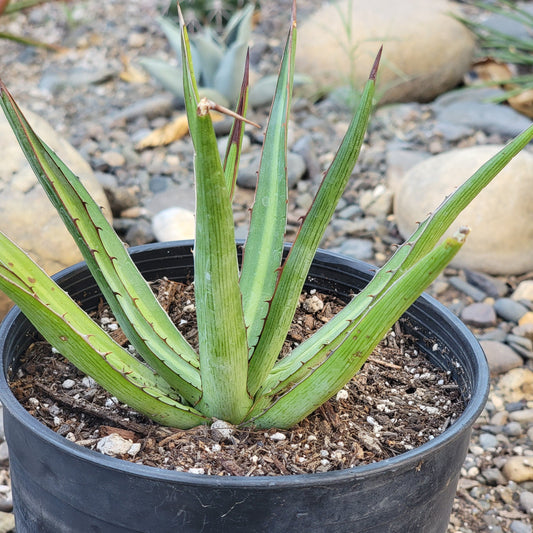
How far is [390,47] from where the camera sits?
3547mm

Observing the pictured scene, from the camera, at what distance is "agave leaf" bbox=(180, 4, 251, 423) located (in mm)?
794

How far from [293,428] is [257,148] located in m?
2.11

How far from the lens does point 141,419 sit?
1.13m

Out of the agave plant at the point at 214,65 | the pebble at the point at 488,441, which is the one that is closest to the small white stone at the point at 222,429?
the pebble at the point at 488,441

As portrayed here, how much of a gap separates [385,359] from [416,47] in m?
2.65

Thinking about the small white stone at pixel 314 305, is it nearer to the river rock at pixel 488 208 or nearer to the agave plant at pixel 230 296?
the agave plant at pixel 230 296

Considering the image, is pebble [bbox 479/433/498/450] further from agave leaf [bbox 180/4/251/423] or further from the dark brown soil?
agave leaf [bbox 180/4/251/423]

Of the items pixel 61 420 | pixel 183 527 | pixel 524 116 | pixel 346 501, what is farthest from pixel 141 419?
pixel 524 116

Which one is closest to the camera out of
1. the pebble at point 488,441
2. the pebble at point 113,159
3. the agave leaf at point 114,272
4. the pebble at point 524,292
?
the agave leaf at point 114,272

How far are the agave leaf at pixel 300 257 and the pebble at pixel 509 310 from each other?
140 centimetres

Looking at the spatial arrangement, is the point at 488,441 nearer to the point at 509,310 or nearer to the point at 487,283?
the point at 509,310

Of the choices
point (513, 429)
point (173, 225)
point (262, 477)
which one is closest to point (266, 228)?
point (262, 477)

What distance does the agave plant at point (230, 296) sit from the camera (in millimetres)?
891

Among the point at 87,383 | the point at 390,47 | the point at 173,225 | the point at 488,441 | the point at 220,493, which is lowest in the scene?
the point at 488,441
